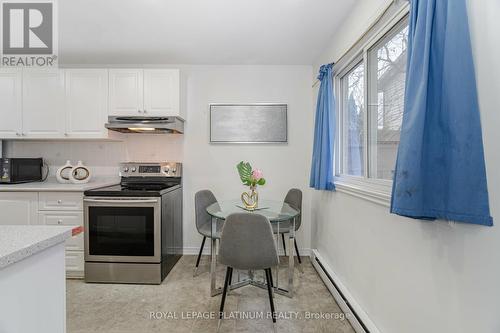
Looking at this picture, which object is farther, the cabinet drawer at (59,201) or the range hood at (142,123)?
the range hood at (142,123)

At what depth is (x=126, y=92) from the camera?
2.93 metres

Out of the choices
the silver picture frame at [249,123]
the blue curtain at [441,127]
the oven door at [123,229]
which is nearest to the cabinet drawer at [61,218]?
Answer: the oven door at [123,229]

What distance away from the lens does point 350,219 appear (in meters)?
2.09

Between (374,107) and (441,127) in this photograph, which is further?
(374,107)

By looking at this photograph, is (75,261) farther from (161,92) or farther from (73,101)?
(161,92)

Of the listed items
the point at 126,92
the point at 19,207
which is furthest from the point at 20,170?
the point at 126,92

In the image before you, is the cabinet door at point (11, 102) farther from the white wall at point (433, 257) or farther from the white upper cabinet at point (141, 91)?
the white wall at point (433, 257)

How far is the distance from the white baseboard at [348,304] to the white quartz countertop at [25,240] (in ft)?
5.80

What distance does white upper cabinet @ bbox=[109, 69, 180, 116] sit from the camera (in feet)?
9.59

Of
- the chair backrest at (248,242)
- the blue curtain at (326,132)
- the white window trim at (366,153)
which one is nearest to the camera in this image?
the white window trim at (366,153)

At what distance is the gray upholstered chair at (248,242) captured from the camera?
1.81 metres

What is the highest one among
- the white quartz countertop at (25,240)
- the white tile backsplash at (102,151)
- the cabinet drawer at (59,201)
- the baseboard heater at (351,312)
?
the white tile backsplash at (102,151)

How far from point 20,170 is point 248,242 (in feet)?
9.41

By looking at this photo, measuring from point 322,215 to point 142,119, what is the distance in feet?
7.28
